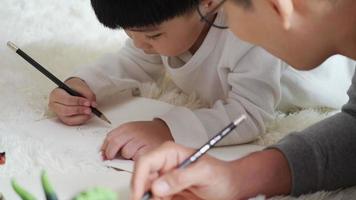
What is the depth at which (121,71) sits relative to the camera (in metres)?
1.08

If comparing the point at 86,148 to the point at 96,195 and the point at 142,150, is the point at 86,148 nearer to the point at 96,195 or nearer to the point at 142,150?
the point at 142,150

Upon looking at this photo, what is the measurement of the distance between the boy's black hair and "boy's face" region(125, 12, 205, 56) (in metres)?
0.02

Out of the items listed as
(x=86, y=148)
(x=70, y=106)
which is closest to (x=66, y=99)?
(x=70, y=106)

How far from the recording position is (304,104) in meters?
1.02

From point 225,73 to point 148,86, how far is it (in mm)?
161

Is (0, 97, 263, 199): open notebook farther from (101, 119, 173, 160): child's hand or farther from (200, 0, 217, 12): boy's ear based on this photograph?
(200, 0, 217, 12): boy's ear

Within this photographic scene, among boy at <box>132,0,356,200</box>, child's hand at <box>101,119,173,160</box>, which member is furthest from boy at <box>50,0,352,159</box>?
boy at <box>132,0,356,200</box>

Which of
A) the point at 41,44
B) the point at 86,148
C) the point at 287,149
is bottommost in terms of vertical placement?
the point at 287,149

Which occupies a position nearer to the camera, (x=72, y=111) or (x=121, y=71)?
(x=72, y=111)

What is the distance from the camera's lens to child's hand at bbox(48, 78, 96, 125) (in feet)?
3.11

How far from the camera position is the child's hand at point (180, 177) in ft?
1.95

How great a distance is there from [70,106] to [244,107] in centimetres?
27

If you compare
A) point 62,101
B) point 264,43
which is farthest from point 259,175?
point 62,101

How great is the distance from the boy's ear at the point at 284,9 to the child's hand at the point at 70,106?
0.42m
